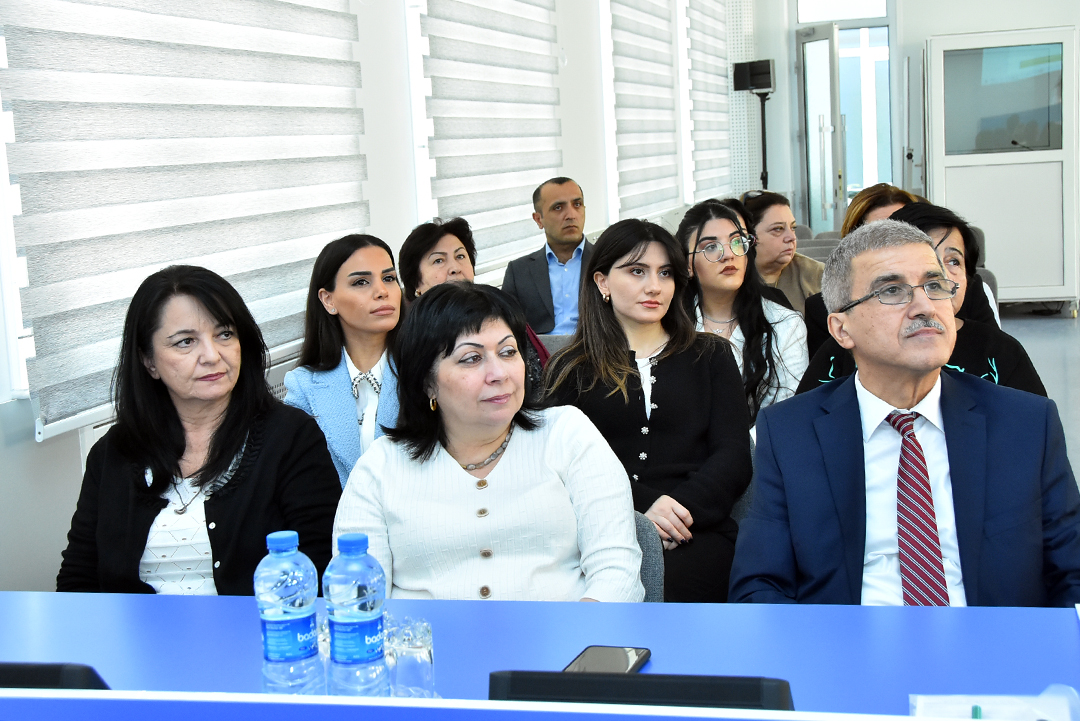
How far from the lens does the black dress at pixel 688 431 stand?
9.76ft

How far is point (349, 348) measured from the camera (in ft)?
11.9

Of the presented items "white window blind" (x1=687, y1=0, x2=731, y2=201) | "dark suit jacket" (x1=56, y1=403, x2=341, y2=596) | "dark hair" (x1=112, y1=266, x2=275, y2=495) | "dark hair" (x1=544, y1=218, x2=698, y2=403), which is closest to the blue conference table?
"dark suit jacket" (x1=56, y1=403, x2=341, y2=596)

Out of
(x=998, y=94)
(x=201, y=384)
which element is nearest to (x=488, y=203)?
(x=201, y=384)

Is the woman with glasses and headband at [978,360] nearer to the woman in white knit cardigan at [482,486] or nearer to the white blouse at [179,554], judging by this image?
the woman in white knit cardigan at [482,486]

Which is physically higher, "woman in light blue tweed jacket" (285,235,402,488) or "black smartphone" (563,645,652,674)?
"woman in light blue tweed jacket" (285,235,402,488)

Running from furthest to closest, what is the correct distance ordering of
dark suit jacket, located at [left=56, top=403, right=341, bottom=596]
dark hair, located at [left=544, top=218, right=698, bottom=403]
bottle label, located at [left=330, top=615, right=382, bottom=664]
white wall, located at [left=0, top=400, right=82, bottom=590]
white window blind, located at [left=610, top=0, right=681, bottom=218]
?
white window blind, located at [left=610, top=0, right=681, bottom=218], dark hair, located at [left=544, top=218, right=698, bottom=403], white wall, located at [left=0, top=400, right=82, bottom=590], dark suit jacket, located at [left=56, top=403, right=341, bottom=596], bottle label, located at [left=330, top=615, right=382, bottom=664]

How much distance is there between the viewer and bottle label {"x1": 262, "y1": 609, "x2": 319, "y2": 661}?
1398 mm

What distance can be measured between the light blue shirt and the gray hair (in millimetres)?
3410

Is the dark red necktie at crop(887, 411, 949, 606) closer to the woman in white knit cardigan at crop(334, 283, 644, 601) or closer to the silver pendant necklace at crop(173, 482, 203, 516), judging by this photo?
Result: the woman in white knit cardigan at crop(334, 283, 644, 601)

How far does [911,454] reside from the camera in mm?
2076

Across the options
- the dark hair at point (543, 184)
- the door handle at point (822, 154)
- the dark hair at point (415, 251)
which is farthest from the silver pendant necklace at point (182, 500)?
the door handle at point (822, 154)

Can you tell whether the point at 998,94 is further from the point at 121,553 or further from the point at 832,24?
the point at 121,553

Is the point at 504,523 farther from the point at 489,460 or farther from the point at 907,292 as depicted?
the point at 907,292

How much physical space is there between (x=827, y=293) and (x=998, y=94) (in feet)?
28.2
